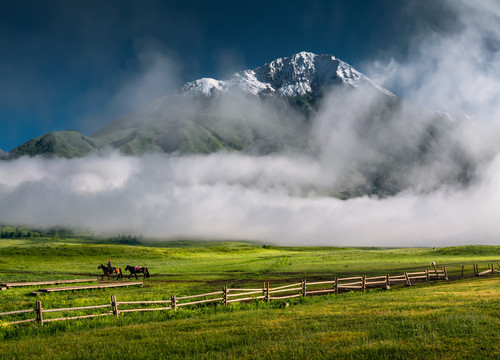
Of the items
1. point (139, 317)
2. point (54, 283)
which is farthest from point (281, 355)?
point (54, 283)

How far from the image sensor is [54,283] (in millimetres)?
52531

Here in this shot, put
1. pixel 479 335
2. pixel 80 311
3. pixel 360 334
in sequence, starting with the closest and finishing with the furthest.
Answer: pixel 479 335 < pixel 360 334 < pixel 80 311

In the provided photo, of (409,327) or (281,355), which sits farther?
(409,327)

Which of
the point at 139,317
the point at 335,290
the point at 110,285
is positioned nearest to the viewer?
the point at 139,317

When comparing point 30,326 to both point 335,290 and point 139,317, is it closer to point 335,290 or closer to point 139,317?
point 139,317

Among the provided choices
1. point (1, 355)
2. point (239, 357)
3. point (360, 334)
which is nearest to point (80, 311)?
point (1, 355)

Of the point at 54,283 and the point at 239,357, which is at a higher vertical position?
the point at 239,357

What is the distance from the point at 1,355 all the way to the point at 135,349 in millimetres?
6441

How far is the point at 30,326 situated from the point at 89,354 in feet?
36.9

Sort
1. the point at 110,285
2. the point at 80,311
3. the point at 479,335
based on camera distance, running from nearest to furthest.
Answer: the point at 479,335, the point at 80,311, the point at 110,285

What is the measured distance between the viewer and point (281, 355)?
14.3 m

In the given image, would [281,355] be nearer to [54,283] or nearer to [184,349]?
[184,349]

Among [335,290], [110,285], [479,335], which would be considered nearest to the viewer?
[479,335]

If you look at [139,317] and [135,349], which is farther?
[139,317]
